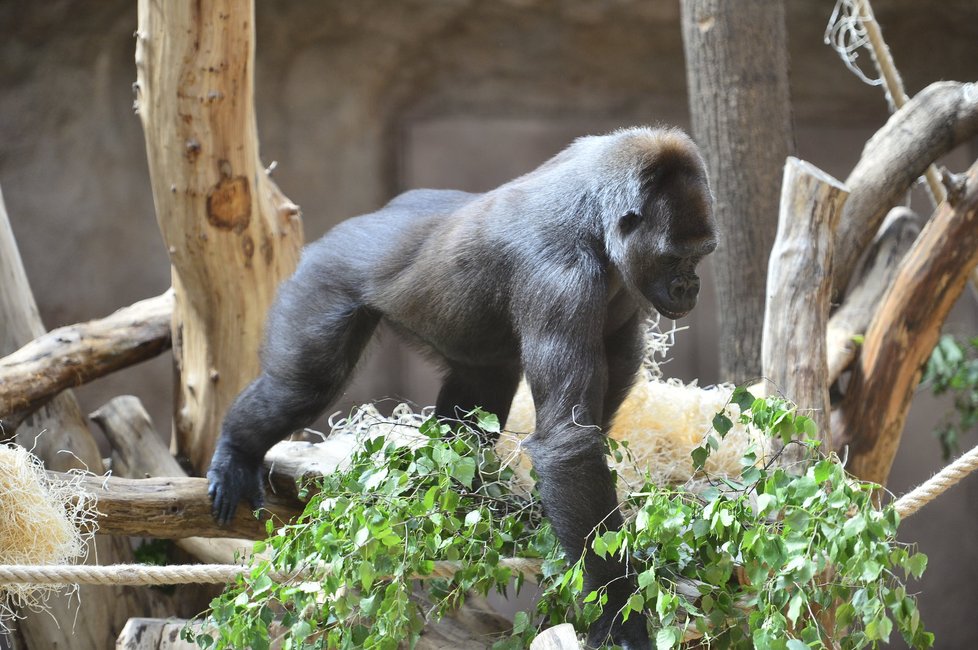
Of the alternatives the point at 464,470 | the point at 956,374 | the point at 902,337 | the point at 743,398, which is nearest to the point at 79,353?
the point at 464,470

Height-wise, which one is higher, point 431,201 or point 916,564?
point 431,201

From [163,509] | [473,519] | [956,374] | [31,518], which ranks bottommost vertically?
[956,374]

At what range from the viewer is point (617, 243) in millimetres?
2910

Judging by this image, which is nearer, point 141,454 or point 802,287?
point 802,287

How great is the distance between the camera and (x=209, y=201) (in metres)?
3.93

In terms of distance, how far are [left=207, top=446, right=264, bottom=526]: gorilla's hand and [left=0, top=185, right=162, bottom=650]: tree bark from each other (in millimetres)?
936

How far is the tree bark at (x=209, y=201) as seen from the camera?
370 cm

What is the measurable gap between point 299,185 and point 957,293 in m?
4.16

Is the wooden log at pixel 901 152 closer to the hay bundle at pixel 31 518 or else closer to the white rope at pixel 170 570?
the white rope at pixel 170 570

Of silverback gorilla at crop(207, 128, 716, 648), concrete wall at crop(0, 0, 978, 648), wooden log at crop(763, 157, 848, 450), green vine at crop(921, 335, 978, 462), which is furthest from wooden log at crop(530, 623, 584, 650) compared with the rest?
concrete wall at crop(0, 0, 978, 648)

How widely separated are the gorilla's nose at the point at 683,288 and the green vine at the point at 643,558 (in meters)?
0.47

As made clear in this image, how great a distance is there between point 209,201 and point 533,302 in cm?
172

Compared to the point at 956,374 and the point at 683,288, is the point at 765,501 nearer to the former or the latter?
the point at 683,288

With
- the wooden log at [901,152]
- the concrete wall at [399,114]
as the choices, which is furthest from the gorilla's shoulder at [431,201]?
the concrete wall at [399,114]
